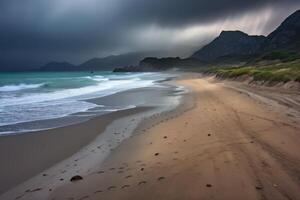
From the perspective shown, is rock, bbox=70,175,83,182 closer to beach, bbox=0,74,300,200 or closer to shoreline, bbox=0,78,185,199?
beach, bbox=0,74,300,200

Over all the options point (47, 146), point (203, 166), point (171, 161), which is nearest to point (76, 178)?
point (171, 161)

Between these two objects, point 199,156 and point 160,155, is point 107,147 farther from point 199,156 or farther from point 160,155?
point 199,156

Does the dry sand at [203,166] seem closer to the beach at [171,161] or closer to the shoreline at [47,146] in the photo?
the beach at [171,161]

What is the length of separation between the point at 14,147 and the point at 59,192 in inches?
190

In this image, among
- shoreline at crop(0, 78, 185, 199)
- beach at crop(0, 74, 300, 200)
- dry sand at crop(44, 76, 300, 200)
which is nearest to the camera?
dry sand at crop(44, 76, 300, 200)

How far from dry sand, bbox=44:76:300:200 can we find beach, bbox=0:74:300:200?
18 mm

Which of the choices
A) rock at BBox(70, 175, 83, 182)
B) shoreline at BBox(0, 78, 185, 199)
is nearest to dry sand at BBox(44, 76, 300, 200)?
rock at BBox(70, 175, 83, 182)

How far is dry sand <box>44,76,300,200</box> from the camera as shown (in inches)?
232

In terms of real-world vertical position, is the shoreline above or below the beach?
below

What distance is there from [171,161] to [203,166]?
3.17 ft

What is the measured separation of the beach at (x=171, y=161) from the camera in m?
6.04

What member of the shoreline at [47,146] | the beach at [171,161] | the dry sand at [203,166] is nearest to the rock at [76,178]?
the beach at [171,161]

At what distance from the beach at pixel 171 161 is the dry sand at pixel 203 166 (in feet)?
0.06

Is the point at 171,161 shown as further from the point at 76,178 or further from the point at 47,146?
the point at 47,146
